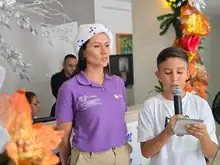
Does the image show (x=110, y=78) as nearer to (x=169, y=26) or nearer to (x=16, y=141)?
(x=16, y=141)

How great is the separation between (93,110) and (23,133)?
0.81 m

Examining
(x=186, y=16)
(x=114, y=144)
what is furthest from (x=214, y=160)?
(x=186, y=16)

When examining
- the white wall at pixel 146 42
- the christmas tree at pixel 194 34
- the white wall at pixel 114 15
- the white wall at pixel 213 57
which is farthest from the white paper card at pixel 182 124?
the white wall at pixel 114 15

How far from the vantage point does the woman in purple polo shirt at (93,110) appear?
1274mm

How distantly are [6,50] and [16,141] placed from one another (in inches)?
8.8

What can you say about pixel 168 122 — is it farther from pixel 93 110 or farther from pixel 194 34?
pixel 194 34

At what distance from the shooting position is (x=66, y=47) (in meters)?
4.50

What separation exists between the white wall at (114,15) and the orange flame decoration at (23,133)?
428 cm

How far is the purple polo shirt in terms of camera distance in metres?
1.27

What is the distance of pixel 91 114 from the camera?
1.26 meters

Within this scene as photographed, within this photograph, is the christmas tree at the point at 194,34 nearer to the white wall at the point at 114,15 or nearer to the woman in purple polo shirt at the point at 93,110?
the woman in purple polo shirt at the point at 93,110

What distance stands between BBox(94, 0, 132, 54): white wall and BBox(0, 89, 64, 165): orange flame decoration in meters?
4.28

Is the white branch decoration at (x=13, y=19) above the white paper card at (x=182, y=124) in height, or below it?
above

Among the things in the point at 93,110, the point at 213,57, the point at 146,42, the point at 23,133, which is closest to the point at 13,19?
the point at 23,133
